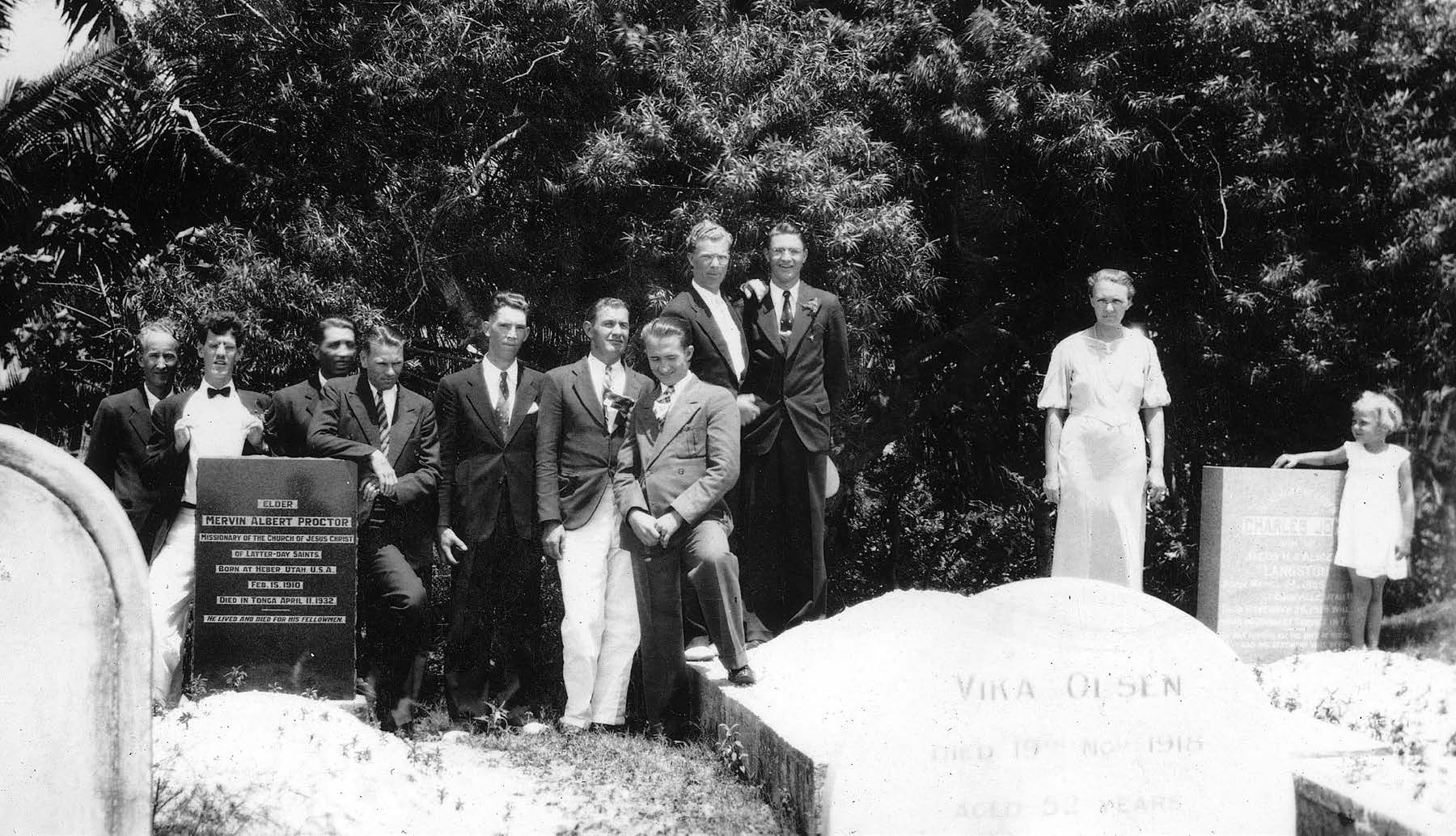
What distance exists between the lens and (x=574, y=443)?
6.39m

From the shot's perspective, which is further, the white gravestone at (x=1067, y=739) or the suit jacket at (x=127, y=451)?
the suit jacket at (x=127, y=451)

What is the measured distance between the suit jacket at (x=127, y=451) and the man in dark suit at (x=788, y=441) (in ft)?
10.3

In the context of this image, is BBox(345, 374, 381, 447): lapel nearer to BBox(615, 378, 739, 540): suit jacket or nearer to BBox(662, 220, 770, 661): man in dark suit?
BBox(615, 378, 739, 540): suit jacket

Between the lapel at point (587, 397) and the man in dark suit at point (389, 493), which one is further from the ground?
the lapel at point (587, 397)

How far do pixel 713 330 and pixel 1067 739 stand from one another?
11.3 feet

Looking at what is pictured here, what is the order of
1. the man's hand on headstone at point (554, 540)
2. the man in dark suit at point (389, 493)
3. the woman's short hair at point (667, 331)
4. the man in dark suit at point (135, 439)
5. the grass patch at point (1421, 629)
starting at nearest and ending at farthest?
the woman's short hair at point (667, 331) < the man's hand on headstone at point (554, 540) < the man in dark suit at point (389, 493) < the man in dark suit at point (135, 439) < the grass patch at point (1421, 629)

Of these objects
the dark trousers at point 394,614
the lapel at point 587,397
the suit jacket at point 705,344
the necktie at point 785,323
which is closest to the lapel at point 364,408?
the dark trousers at point 394,614

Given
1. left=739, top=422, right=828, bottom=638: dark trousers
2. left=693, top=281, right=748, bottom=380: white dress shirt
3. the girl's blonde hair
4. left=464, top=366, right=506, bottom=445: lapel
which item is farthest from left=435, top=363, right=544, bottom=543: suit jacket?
the girl's blonde hair

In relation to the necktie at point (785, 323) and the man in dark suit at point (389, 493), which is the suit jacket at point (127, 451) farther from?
Answer: the necktie at point (785, 323)

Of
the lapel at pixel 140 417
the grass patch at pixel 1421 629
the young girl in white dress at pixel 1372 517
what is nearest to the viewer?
the lapel at pixel 140 417

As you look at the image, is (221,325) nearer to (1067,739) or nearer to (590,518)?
(590,518)

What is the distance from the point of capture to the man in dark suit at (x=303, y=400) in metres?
6.51

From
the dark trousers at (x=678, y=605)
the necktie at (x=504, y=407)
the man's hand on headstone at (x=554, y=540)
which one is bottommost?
the dark trousers at (x=678, y=605)

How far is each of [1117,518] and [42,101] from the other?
8.47 meters
